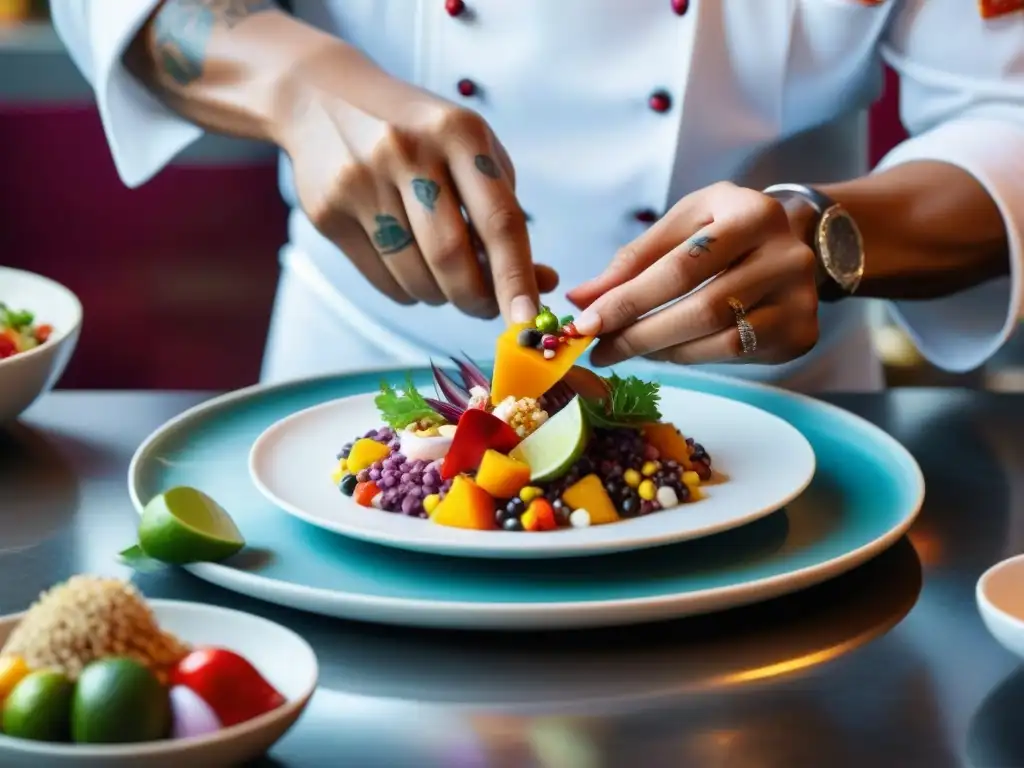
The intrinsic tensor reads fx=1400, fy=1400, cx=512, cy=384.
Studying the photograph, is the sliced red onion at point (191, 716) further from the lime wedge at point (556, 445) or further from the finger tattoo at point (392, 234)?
the finger tattoo at point (392, 234)

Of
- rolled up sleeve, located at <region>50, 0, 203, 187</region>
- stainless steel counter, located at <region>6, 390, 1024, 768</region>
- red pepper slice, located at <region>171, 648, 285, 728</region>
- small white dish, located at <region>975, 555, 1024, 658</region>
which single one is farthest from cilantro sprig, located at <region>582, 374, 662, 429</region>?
rolled up sleeve, located at <region>50, 0, 203, 187</region>

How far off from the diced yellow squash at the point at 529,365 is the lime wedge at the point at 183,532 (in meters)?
0.29

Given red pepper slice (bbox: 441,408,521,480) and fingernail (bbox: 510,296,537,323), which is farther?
fingernail (bbox: 510,296,537,323)

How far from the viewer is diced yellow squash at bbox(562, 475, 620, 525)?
3.57ft

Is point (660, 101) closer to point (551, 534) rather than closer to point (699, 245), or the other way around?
point (699, 245)

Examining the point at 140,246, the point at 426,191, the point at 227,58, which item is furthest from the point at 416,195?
the point at 140,246

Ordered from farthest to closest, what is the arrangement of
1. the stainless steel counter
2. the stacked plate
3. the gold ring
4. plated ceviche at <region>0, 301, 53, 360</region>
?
plated ceviche at <region>0, 301, 53, 360</region> < the gold ring < the stacked plate < the stainless steel counter

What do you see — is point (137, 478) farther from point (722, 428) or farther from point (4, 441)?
point (722, 428)

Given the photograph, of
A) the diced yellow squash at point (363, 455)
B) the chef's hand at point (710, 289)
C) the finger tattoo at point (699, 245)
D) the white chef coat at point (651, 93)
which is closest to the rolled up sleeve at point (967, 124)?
the white chef coat at point (651, 93)

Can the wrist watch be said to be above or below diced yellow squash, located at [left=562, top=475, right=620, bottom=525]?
above

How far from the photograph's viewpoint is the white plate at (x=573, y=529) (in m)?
1.00

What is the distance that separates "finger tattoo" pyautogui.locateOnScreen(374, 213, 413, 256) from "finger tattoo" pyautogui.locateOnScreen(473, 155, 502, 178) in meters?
0.10

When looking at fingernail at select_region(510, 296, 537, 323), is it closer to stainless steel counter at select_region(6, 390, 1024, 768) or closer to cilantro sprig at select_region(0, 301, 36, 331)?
stainless steel counter at select_region(6, 390, 1024, 768)

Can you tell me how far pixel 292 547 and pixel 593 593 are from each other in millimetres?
246
